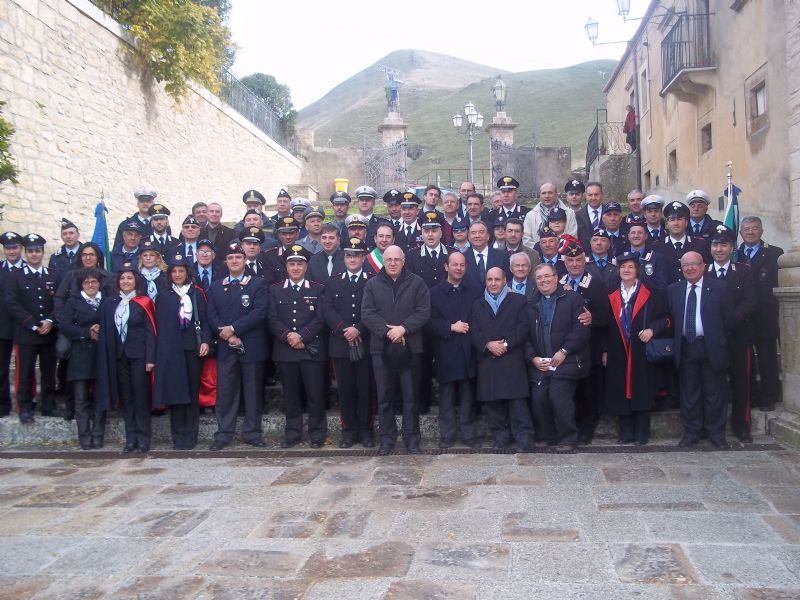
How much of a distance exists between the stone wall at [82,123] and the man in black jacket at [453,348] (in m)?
5.24

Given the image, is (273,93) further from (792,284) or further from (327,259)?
(792,284)

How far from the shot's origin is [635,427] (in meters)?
6.73

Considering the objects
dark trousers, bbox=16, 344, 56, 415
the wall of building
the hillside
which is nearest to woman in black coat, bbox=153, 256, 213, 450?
dark trousers, bbox=16, 344, 56, 415

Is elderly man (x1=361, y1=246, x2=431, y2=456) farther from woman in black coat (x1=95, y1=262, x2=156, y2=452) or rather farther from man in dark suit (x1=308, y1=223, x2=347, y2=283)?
woman in black coat (x1=95, y1=262, x2=156, y2=452)

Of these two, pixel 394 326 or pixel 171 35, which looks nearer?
pixel 394 326

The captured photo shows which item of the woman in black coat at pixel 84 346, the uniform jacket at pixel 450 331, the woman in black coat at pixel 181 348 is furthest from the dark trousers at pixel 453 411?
the woman in black coat at pixel 84 346

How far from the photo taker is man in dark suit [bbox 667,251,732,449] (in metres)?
6.32

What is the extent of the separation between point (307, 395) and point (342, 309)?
2.96 ft

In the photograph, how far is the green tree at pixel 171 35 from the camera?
13.6m

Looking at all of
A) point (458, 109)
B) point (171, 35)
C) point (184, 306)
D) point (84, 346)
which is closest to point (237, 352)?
point (184, 306)

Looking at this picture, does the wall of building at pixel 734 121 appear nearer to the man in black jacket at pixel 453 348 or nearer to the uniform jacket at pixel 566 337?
the uniform jacket at pixel 566 337

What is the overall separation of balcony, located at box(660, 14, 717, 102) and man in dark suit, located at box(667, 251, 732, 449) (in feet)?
30.2

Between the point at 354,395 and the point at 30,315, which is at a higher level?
the point at 30,315

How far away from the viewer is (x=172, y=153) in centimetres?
1592
